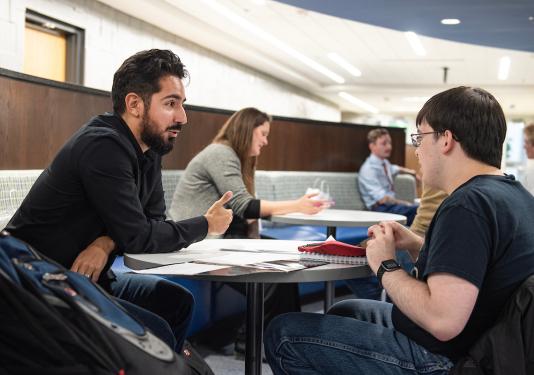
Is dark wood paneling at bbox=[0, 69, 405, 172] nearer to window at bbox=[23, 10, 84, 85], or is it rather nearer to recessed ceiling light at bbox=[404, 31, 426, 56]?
window at bbox=[23, 10, 84, 85]

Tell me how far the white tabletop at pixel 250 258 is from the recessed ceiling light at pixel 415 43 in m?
8.45

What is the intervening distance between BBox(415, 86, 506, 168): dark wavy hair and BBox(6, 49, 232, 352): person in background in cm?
83

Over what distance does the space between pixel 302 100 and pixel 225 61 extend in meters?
5.51

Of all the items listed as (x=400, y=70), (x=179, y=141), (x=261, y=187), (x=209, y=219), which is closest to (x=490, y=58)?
(x=400, y=70)

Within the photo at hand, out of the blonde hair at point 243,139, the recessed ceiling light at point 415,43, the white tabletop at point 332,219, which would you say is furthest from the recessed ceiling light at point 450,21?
A: the blonde hair at point 243,139

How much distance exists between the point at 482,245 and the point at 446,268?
0.30 ft

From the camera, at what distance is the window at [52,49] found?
6789 mm

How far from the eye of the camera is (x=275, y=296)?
344cm

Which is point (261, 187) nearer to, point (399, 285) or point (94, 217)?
point (94, 217)

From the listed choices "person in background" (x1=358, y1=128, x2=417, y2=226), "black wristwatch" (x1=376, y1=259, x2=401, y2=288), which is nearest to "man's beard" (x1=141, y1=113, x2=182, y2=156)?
"black wristwatch" (x1=376, y1=259, x2=401, y2=288)

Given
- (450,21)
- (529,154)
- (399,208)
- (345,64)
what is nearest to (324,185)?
(399,208)

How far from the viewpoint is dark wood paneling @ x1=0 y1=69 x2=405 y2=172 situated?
2.92 m

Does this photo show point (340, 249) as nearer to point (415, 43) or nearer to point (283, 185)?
point (283, 185)

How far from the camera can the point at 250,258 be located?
179 centimetres
